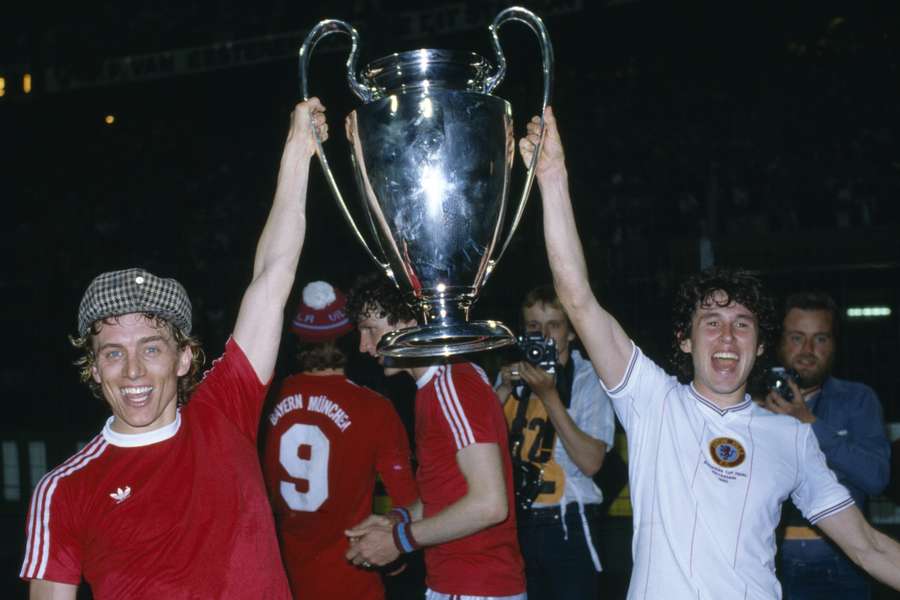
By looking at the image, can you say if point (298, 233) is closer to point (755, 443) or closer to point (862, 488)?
point (755, 443)

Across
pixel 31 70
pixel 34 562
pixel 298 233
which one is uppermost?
pixel 31 70

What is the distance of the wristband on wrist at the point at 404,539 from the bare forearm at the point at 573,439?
1.09 meters

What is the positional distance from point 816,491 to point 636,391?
0.64 meters

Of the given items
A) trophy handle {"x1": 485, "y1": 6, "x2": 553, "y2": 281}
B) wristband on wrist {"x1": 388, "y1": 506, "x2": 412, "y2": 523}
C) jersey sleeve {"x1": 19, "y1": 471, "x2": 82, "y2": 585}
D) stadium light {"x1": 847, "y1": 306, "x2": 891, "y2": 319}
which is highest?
trophy handle {"x1": 485, "y1": 6, "x2": 553, "y2": 281}

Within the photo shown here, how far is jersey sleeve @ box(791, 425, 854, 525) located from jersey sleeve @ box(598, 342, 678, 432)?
485 mm

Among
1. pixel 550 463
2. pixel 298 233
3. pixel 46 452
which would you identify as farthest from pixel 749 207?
pixel 298 233

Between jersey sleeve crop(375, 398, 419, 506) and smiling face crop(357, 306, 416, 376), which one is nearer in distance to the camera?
smiling face crop(357, 306, 416, 376)

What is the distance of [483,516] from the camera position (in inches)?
123

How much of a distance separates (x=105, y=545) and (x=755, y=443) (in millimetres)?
1925

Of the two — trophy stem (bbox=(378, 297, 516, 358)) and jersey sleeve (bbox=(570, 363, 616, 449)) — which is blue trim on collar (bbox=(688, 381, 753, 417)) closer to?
trophy stem (bbox=(378, 297, 516, 358))

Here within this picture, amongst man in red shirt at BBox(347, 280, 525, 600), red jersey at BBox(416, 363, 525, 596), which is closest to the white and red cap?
man in red shirt at BBox(347, 280, 525, 600)

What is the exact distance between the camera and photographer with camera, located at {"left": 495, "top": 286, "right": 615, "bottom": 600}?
4.13 metres

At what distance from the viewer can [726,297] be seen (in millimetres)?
2924

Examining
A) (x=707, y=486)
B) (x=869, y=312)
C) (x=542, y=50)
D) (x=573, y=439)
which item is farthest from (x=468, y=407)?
(x=869, y=312)
